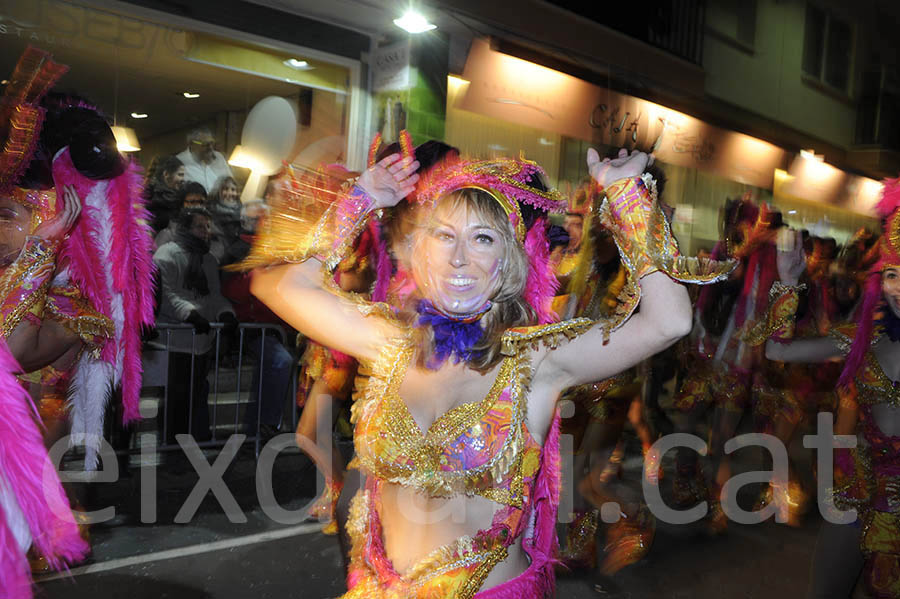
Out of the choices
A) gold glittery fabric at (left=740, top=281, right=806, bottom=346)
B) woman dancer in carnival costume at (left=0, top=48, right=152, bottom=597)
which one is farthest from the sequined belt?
gold glittery fabric at (left=740, top=281, right=806, bottom=346)

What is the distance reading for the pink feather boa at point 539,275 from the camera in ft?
7.27

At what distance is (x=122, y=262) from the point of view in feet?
14.1

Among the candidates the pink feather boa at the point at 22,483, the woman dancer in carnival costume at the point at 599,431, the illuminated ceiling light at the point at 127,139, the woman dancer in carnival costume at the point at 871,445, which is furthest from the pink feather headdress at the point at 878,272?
the illuminated ceiling light at the point at 127,139

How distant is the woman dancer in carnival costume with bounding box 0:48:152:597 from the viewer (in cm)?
338

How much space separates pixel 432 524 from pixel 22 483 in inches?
40.3

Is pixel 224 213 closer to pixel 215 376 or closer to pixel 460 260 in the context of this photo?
pixel 215 376

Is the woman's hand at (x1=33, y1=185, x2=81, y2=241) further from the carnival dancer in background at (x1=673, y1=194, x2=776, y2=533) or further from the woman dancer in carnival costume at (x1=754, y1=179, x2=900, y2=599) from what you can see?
the carnival dancer in background at (x1=673, y1=194, x2=776, y2=533)

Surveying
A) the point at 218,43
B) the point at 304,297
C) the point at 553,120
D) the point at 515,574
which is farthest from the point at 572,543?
the point at 553,120

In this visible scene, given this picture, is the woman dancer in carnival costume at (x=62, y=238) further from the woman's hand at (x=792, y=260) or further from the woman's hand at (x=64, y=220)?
the woman's hand at (x=792, y=260)

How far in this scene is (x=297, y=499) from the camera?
5.71 m

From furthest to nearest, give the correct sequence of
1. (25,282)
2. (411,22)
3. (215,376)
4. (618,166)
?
(411,22) < (215,376) < (25,282) < (618,166)

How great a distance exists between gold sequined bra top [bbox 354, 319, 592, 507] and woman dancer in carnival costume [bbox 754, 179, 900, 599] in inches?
70.6

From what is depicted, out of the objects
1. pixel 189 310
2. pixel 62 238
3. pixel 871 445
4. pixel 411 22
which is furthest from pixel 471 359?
pixel 411 22

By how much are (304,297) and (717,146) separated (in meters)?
14.2
